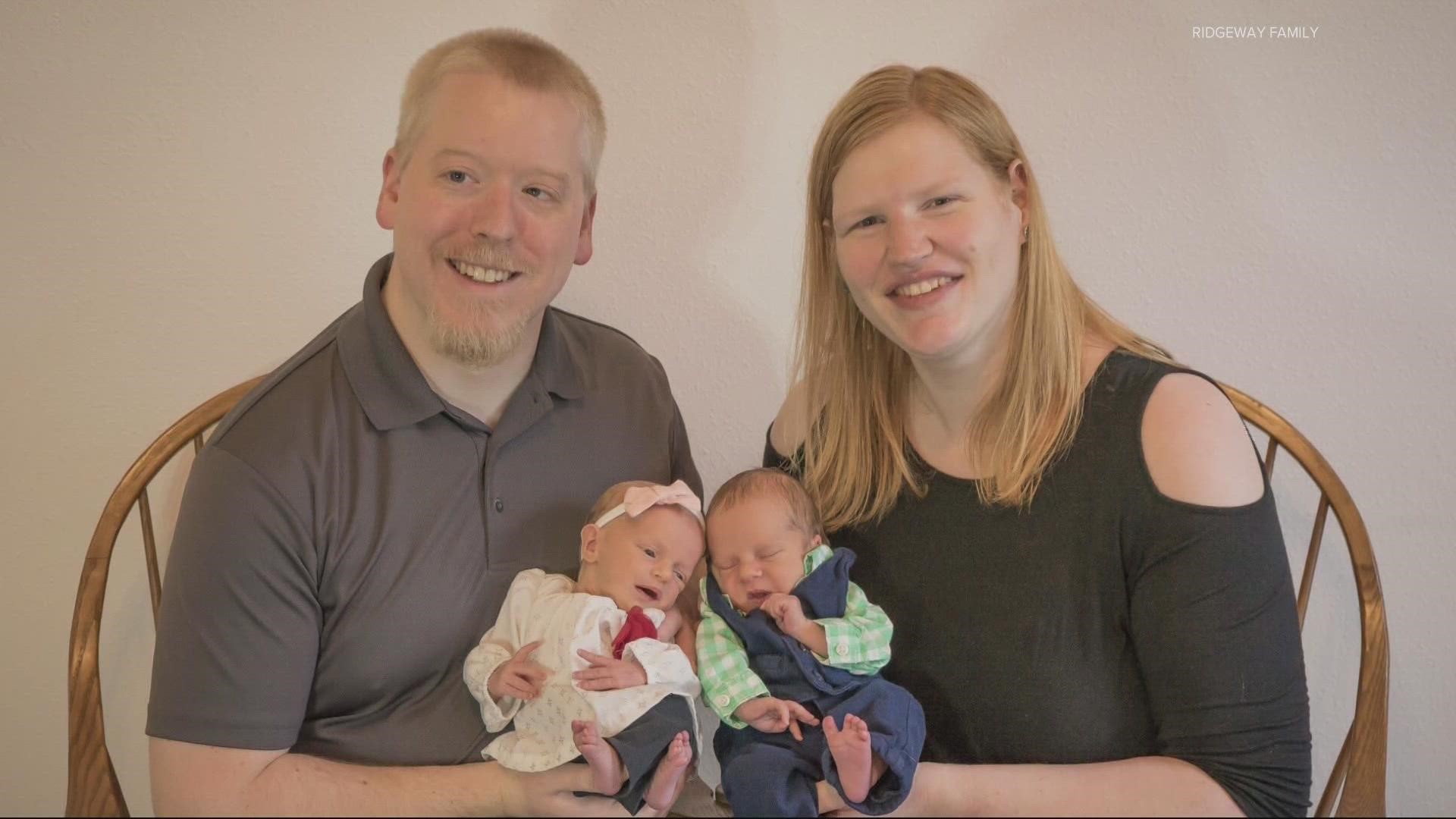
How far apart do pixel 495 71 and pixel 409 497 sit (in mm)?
687

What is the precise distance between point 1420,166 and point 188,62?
2.39m

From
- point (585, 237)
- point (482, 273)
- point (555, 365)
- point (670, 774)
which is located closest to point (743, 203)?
point (585, 237)

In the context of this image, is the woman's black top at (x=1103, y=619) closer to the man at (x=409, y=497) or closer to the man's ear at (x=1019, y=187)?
the man's ear at (x=1019, y=187)

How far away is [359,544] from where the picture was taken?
191cm

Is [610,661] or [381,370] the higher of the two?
[381,370]

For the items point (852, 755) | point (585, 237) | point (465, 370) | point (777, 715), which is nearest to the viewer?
point (852, 755)

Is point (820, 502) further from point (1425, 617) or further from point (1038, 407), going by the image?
point (1425, 617)

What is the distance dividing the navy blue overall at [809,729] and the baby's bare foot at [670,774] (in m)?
0.08

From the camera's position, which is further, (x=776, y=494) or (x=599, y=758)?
(x=776, y=494)

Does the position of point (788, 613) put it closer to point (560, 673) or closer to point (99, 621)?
point (560, 673)

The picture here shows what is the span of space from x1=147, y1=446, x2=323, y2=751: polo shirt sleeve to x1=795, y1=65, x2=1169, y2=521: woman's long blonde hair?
87 centimetres

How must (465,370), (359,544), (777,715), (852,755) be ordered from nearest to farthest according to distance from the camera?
(852,755) → (777,715) → (359,544) → (465,370)

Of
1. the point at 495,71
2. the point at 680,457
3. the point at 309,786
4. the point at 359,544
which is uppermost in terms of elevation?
the point at 495,71

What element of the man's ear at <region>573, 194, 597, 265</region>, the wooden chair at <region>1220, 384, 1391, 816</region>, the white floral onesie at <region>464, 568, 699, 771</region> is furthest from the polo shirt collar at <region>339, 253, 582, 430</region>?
the wooden chair at <region>1220, 384, 1391, 816</region>
